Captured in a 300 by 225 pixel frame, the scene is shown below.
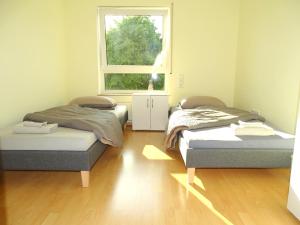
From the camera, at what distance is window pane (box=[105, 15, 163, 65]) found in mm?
4426

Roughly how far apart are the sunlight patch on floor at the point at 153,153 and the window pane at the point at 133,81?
58.7 inches

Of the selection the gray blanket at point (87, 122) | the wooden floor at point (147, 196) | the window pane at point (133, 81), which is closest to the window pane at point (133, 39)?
the window pane at point (133, 81)

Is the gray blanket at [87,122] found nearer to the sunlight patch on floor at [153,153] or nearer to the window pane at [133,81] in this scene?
the sunlight patch on floor at [153,153]

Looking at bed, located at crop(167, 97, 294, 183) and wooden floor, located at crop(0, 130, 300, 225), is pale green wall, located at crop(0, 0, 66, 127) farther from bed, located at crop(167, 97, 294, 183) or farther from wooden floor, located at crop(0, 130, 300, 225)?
bed, located at crop(167, 97, 294, 183)

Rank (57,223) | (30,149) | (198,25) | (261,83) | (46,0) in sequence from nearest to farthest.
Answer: (57,223)
(30,149)
(261,83)
(46,0)
(198,25)

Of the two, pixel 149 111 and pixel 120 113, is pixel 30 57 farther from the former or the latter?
pixel 149 111

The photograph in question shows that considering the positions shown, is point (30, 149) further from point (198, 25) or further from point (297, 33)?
point (198, 25)

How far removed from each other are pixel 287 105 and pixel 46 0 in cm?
357

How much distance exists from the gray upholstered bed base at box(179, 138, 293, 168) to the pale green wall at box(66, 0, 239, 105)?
2307 millimetres

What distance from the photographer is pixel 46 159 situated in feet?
7.24

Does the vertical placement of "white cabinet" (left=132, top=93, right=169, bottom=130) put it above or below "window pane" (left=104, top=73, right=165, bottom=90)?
below

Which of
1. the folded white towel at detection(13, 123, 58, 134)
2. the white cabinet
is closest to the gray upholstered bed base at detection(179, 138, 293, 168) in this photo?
the folded white towel at detection(13, 123, 58, 134)

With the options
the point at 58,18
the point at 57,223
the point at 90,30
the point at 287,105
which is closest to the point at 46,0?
the point at 58,18

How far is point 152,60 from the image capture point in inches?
178
